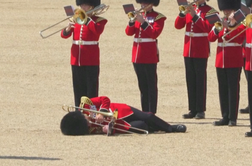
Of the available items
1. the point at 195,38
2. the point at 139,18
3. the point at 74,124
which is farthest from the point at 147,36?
the point at 74,124

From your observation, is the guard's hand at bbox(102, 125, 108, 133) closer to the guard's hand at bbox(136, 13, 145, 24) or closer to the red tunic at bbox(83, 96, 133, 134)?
the red tunic at bbox(83, 96, 133, 134)

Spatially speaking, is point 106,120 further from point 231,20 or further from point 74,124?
point 231,20

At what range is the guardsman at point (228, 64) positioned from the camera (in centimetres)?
1089

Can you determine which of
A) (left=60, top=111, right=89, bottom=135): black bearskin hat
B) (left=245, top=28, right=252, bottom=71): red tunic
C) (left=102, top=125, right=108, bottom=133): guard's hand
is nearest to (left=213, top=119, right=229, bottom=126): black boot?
(left=245, top=28, right=252, bottom=71): red tunic

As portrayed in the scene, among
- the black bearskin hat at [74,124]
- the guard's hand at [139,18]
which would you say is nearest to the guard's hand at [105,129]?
the black bearskin hat at [74,124]

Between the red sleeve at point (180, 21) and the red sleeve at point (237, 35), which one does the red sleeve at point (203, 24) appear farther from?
the red sleeve at point (237, 35)

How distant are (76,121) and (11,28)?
29.0 feet

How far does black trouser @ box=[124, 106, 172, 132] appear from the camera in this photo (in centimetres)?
1020

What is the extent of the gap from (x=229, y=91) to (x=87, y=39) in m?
1.77

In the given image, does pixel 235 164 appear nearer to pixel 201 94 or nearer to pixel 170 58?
pixel 201 94

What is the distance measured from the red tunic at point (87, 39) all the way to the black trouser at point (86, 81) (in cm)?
7

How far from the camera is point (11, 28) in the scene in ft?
60.7

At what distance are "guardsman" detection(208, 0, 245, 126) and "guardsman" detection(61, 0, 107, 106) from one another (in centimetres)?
137

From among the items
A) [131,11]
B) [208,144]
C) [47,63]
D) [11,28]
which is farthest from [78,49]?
[11,28]
